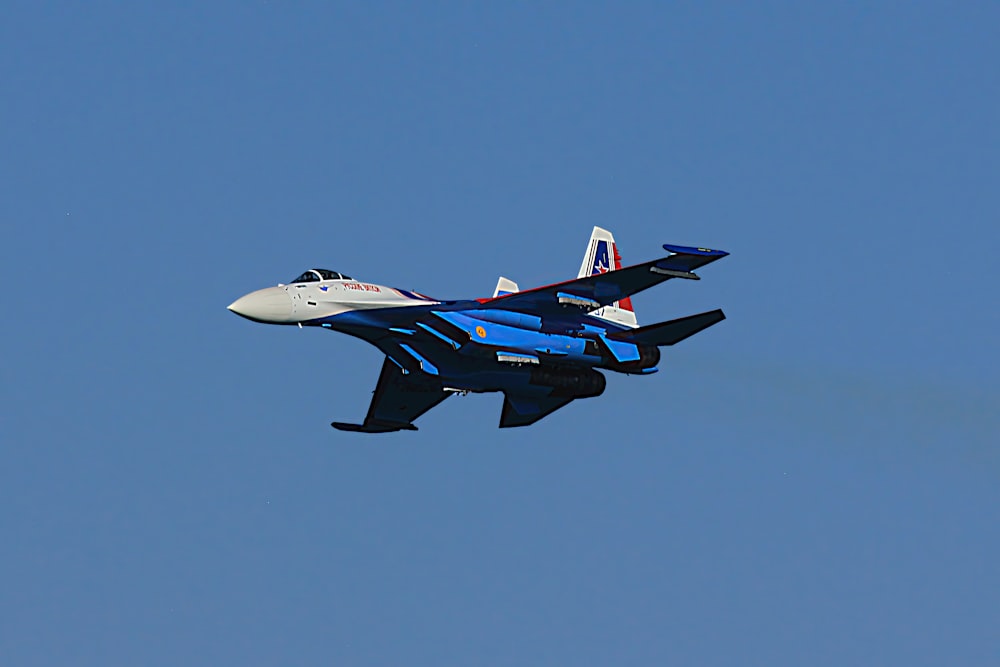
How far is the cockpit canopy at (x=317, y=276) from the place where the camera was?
70.2m

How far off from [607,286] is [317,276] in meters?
10.4

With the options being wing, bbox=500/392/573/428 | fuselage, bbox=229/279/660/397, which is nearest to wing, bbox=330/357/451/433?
wing, bbox=500/392/573/428

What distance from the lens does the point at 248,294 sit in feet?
225

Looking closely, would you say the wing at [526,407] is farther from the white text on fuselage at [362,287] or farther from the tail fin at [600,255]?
the white text on fuselage at [362,287]

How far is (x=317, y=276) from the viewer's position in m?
70.3

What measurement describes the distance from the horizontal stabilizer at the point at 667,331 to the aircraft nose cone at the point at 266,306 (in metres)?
12.9

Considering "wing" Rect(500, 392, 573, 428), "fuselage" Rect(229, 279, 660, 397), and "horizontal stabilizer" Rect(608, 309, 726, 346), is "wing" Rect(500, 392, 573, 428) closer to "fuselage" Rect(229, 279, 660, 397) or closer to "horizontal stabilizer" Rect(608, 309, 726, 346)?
"fuselage" Rect(229, 279, 660, 397)

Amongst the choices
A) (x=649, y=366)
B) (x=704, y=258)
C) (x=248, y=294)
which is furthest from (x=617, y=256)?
(x=248, y=294)

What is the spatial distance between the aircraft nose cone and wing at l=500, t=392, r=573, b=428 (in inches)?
454

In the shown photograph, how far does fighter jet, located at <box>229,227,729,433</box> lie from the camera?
69750 millimetres

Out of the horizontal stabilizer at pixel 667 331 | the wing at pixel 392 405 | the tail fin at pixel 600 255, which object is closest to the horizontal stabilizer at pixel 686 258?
the horizontal stabilizer at pixel 667 331

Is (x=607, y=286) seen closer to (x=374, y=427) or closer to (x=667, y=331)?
(x=667, y=331)

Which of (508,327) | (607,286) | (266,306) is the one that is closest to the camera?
(266,306)

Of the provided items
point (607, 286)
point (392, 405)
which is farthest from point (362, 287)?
point (392, 405)
